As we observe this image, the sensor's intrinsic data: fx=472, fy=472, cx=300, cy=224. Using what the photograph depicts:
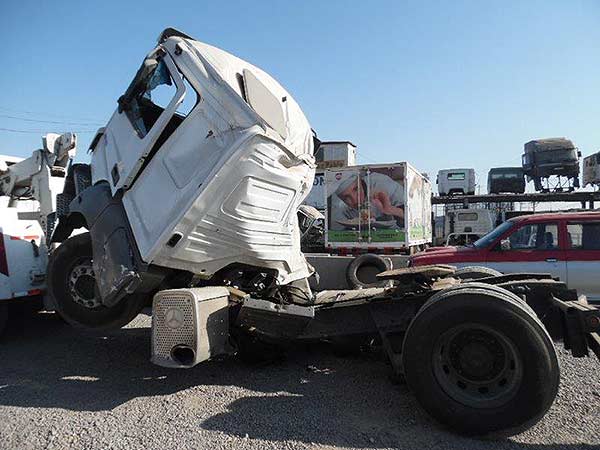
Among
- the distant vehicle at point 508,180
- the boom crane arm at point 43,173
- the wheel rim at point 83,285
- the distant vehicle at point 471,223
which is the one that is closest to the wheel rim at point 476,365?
the wheel rim at point 83,285

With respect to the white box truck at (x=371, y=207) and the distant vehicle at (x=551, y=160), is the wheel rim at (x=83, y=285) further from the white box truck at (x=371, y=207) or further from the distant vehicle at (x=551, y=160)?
the distant vehicle at (x=551, y=160)

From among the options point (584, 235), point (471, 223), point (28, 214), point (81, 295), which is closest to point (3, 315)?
point (28, 214)

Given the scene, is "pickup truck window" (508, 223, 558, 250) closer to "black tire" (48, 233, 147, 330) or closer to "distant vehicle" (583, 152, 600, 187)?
"black tire" (48, 233, 147, 330)

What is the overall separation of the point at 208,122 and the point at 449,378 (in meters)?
2.92

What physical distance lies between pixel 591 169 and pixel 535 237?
832 inches

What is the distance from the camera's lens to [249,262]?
188 inches

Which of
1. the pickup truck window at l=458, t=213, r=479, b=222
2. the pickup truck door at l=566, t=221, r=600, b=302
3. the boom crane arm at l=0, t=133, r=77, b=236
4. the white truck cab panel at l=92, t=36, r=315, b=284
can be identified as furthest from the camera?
the pickup truck window at l=458, t=213, r=479, b=222

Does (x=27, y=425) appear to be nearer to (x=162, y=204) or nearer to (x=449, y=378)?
(x=162, y=204)

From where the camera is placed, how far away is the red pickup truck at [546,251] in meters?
7.49

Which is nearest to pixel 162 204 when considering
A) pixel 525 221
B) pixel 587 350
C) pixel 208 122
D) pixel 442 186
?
pixel 208 122

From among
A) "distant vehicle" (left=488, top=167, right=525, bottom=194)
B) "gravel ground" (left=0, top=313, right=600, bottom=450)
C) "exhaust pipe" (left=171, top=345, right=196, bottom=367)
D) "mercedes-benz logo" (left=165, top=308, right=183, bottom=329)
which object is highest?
"distant vehicle" (left=488, top=167, right=525, bottom=194)

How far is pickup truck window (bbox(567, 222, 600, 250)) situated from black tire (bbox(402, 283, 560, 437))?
4976 millimetres

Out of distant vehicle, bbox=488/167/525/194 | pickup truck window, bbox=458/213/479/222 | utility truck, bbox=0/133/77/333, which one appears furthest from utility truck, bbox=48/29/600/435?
distant vehicle, bbox=488/167/525/194

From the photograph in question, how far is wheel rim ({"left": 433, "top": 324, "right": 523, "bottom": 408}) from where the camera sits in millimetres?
3424
